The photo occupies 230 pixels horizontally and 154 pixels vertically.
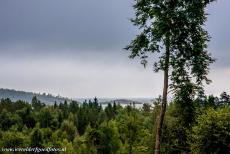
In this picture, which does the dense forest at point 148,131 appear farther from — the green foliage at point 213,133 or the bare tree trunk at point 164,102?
the bare tree trunk at point 164,102

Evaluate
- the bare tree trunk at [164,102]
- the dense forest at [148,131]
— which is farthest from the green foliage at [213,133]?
the bare tree trunk at [164,102]

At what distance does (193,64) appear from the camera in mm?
29266

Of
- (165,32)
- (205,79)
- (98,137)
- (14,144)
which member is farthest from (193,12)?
(14,144)

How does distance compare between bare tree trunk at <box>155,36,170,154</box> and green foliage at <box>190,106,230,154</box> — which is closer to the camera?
bare tree trunk at <box>155,36,170,154</box>

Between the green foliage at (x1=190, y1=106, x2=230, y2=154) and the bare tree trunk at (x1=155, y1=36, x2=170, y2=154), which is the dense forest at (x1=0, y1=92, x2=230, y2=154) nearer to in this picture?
the green foliage at (x1=190, y1=106, x2=230, y2=154)

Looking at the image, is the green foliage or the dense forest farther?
the dense forest

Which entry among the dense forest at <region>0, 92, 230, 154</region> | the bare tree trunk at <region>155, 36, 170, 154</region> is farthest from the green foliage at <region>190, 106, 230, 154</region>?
the bare tree trunk at <region>155, 36, 170, 154</region>

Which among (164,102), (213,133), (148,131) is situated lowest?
(148,131)

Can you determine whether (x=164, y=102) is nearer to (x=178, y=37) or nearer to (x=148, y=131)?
(x=178, y=37)

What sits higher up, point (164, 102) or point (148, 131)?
point (164, 102)

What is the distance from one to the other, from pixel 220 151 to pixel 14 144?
306 feet

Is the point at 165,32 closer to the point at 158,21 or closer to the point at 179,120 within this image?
the point at 158,21

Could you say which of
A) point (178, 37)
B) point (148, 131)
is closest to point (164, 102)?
point (178, 37)

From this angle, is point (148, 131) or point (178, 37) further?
point (148, 131)
